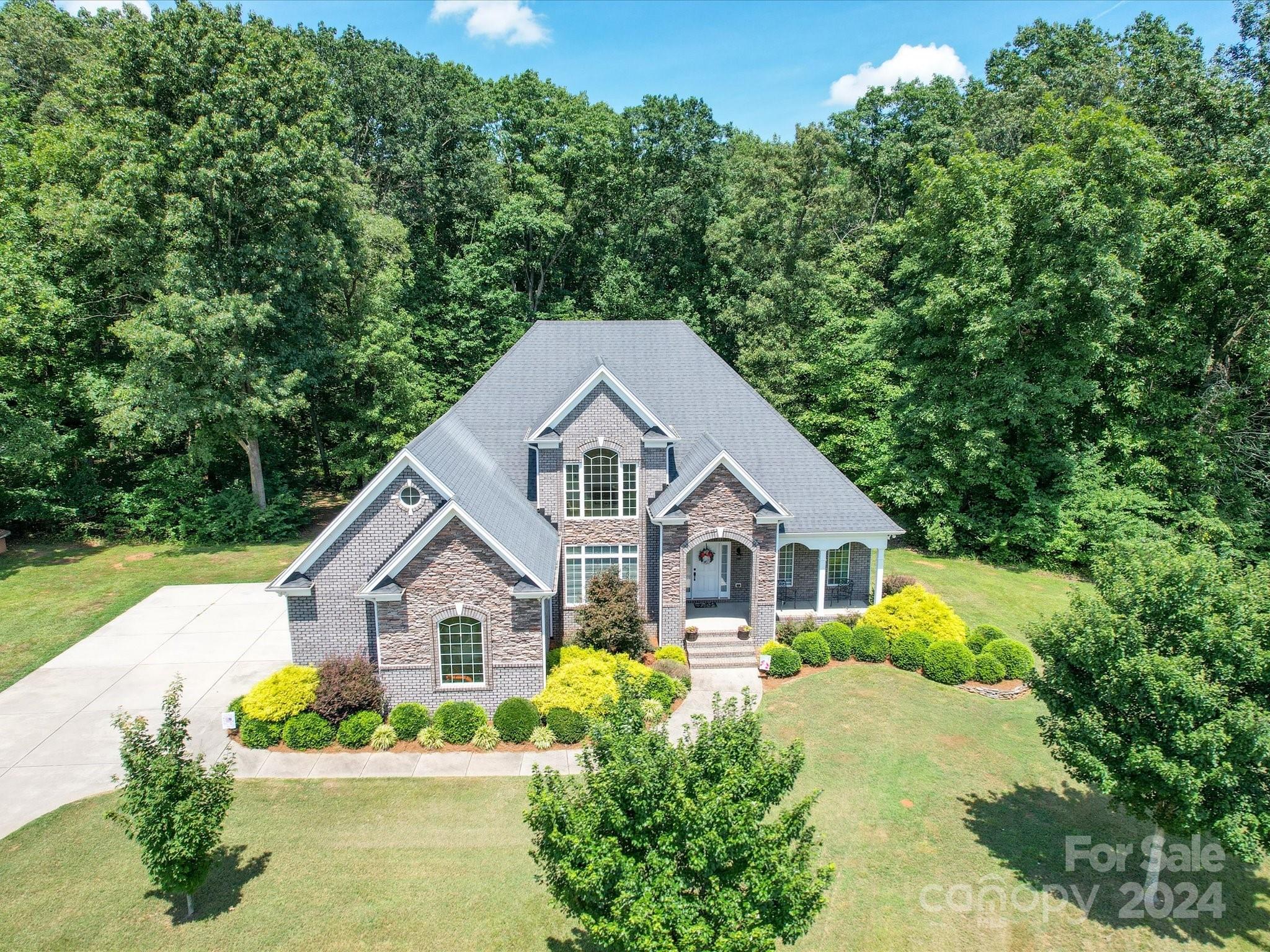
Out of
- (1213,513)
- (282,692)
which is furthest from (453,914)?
(1213,513)

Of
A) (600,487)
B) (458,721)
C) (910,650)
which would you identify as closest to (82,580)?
(458,721)

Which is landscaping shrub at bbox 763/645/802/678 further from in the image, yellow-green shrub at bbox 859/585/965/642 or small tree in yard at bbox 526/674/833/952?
small tree in yard at bbox 526/674/833/952

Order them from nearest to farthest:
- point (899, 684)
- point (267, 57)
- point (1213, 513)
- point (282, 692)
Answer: point (282, 692), point (899, 684), point (267, 57), point (1213, 513)

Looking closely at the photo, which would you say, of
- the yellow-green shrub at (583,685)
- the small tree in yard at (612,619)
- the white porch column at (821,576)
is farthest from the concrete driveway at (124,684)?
the white porch column at (821,576)

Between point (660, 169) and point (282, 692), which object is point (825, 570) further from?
point (660, 169)

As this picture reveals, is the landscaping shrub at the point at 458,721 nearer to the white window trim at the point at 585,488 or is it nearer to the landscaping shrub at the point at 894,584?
the white window trim at the point at 585,488
